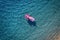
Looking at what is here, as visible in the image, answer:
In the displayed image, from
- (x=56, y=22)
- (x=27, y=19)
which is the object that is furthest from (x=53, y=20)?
(x=27, y=19)

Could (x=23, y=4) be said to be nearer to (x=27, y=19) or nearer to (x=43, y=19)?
(x=27, y=19)

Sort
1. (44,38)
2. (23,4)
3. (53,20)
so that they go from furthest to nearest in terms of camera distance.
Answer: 1. (23,4)
2. (53,20)
3. (44,38)

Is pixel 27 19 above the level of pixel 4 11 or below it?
below

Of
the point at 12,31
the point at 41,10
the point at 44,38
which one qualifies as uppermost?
the point at 41,10

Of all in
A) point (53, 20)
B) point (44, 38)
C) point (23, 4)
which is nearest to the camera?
point (44, 38)

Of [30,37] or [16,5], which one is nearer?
[30,37]

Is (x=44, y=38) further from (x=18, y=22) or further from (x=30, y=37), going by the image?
(x=18, y=22)
